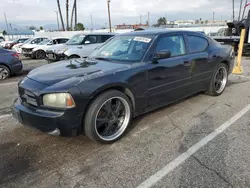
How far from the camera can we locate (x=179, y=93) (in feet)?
14.0

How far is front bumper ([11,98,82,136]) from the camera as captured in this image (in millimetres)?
2791

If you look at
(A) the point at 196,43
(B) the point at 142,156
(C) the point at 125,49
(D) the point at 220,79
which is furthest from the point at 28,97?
(D) the point at 220,79

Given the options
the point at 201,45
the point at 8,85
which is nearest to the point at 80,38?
the point at 8,85

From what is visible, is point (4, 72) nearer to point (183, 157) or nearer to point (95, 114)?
point (95, 114)

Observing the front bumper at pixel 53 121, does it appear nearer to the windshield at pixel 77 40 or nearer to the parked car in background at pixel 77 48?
the parked car in background at pixel 77 48

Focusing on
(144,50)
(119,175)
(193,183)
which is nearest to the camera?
(193,183)

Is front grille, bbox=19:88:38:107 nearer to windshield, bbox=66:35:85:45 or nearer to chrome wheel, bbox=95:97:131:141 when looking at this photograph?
chrome wheel, bbox=95:97:131:141

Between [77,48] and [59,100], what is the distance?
24.9ft

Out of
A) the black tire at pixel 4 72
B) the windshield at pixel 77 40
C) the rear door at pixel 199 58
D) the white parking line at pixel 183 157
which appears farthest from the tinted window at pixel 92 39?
the white parking line at pixel 183 157

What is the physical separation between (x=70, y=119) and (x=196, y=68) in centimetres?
288

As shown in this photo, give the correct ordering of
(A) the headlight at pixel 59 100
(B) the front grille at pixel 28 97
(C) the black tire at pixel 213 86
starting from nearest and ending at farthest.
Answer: (A) the headlight at pixel 59 100 < (B) the front grille at pixel 28 97 < (C) the black tire at pixel 213 86

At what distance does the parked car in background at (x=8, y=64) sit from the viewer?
841 cm

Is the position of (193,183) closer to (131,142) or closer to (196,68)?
(131,142)

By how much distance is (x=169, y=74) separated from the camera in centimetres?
393
